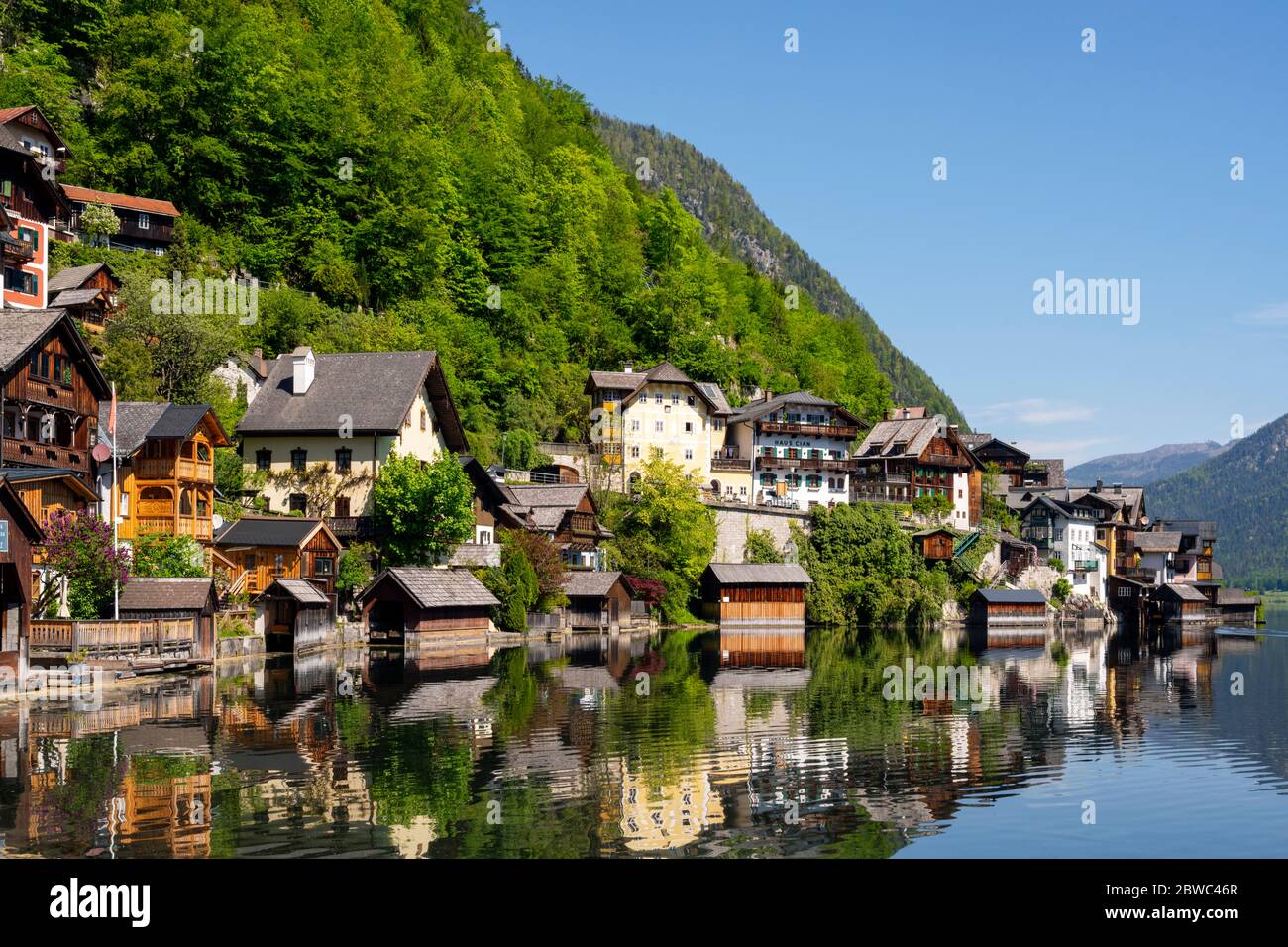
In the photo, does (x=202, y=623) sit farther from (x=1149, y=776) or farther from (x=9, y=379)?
(x=1149, y=776)

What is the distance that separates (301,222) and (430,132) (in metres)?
26.1

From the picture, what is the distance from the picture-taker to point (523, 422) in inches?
3989

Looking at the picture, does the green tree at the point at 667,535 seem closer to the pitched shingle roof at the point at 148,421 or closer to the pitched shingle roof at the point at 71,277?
the pitched shingle roof at the point at 71,277

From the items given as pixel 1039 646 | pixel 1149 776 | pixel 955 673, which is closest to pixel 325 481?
pixel 955 673

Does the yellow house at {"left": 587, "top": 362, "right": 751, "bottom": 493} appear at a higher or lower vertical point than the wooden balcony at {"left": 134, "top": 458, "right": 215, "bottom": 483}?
higher

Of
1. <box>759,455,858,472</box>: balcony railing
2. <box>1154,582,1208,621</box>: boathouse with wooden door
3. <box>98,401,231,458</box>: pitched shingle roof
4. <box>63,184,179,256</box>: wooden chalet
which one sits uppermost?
<box>63,184,179,256</box>: wooden chalet

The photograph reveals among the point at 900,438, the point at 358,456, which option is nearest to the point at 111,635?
the point at 358,456

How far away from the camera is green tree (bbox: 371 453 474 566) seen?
69.4 meters

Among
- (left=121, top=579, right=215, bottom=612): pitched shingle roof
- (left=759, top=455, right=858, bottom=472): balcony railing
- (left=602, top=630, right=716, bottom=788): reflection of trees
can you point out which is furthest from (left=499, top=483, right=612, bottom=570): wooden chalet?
(left=121, top=579, right=215, bottom=612): pitched shingle roof

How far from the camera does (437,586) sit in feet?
221

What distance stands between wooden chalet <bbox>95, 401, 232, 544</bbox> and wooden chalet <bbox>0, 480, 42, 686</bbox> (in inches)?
618

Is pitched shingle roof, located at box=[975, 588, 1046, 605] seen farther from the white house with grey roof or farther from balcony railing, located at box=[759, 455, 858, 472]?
balcony railing, located at box=[759, 455, 858, 472]

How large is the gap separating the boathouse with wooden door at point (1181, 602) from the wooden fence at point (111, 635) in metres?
104

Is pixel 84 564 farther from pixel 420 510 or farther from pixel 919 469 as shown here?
pixel 919 469
